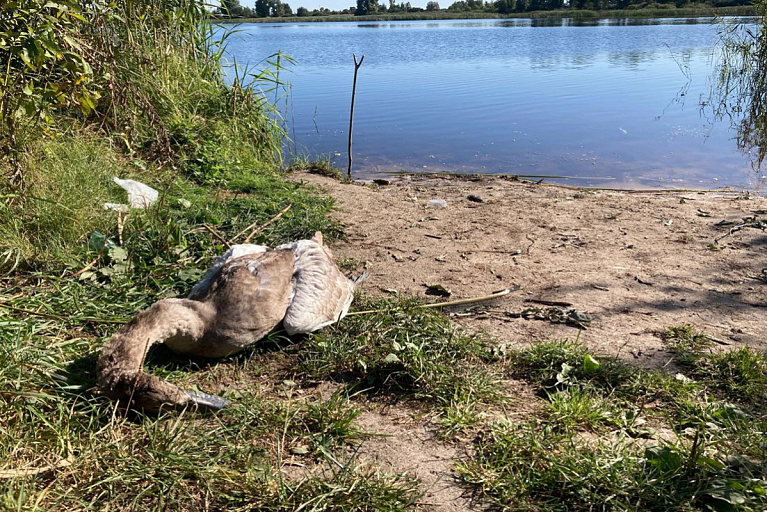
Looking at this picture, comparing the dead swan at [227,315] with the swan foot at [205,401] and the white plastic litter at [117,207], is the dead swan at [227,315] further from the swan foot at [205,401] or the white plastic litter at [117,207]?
the white plastic litter at [117,207]

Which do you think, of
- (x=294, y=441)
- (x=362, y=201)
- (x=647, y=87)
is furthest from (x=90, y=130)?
(x=647, y=87)

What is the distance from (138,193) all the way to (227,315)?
2831 mm

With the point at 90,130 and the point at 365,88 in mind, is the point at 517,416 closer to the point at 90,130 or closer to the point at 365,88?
the point at 90,130

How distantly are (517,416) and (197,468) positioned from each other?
170 cm

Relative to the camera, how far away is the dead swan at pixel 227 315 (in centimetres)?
304

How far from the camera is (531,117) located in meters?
15.1

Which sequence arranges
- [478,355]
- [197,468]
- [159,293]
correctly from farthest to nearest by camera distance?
[159,293]
[478,355]
[197,468]

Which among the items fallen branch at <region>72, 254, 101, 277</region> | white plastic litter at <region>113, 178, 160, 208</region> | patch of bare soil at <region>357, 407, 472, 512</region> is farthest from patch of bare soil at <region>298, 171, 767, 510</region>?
fallen branch at <region>72, 254, 101, 277</region>

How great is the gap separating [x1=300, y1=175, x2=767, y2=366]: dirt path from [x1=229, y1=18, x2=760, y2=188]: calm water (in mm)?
3106

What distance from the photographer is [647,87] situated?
61.6 ft

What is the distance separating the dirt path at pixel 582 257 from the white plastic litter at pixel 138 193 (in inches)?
74.9

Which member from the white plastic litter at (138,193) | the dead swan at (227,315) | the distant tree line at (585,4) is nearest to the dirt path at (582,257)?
the dead swan at (227,315)

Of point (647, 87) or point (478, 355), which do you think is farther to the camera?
point (647, 87)

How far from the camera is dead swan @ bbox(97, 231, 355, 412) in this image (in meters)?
3.04
